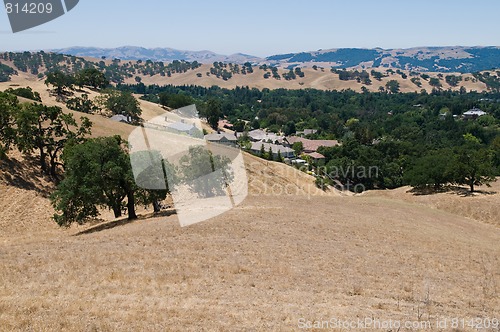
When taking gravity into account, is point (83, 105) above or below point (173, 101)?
above

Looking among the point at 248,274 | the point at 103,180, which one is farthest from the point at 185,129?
the point at 248,274

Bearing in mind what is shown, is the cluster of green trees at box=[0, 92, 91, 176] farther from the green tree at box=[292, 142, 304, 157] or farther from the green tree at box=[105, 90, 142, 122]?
the green tree at box=[292, 142, 304, 157]

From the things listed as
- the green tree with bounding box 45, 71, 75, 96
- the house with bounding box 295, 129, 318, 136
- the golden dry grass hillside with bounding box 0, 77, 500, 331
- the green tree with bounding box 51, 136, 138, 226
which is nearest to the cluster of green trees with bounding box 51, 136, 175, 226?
the green tree with bounding box 51, 136, 138, 226

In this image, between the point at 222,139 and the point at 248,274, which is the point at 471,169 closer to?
the point at 248,274

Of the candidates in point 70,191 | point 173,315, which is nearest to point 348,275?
point 173,315

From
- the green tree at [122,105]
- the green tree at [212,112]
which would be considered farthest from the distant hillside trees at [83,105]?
the green tree at [212,112]

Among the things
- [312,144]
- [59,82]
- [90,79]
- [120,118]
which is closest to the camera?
[120,118]
